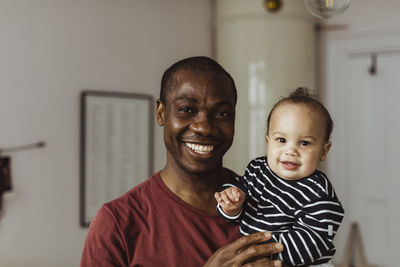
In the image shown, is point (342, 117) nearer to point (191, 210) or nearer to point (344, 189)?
point (344, 189)

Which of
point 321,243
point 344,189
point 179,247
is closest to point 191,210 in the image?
point 179,247

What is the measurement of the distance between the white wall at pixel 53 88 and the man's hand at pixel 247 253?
5.14ft

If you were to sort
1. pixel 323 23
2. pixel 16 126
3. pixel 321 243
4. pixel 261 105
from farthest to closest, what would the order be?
pixel 323 23, pixel 261 105, pixel 16 126, pixel 321 243

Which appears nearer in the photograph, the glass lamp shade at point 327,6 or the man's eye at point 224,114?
the man's eye at point 224,114

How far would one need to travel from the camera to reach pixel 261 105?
322cm

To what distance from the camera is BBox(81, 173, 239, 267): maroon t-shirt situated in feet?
3.80

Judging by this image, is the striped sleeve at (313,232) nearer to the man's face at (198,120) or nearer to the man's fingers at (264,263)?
the man's fingers at (264,263)

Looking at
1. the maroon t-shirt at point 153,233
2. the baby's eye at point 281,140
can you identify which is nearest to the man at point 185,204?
the maroon t-shirt at point 153,233

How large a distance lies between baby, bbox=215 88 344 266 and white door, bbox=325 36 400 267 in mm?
2235

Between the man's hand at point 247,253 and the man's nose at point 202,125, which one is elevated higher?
the man's nose at point 202,125

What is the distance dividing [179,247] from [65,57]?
1.71 meters

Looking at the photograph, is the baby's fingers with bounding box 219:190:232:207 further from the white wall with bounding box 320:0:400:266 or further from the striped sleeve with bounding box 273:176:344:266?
the white wall with bounding box 320:0:400:266

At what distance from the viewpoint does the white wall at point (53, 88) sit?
7.68 ft

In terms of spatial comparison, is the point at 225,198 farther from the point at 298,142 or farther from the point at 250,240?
the point at 298,142
